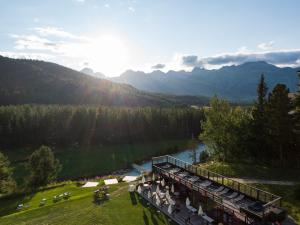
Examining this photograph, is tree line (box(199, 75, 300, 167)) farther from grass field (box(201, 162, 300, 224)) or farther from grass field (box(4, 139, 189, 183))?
grass field (box(4, 139, 189, 183))

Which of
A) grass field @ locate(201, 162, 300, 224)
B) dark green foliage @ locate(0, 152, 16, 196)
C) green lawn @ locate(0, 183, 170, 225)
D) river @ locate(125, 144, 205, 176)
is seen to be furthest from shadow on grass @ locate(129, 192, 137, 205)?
river @ locate(125, 144, 205, 176)

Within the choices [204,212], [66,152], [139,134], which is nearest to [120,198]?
[204,212]


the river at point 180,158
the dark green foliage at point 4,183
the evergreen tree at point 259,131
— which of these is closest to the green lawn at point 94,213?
the dark green foliage at point 4,183

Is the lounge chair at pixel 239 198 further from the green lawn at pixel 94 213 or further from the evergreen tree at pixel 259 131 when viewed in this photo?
the evergreen tree at pixel 259 131

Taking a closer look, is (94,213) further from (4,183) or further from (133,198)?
(4,183)

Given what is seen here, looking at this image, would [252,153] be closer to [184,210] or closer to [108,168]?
[184,210]

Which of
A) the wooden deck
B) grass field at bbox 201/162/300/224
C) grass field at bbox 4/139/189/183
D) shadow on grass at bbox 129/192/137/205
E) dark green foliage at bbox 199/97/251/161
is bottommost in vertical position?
grass field at bbox 4/139/189/183
